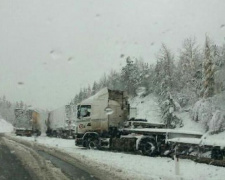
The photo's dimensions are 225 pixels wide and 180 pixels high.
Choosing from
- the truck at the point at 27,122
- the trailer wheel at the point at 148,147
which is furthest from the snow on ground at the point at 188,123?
the trailer wheel at the point at 148,147

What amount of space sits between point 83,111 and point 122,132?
3.27 m

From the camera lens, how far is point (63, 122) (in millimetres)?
46969

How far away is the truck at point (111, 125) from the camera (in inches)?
877

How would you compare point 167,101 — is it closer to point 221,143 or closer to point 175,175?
point 221,143

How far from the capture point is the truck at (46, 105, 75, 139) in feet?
149

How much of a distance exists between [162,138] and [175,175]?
805cm

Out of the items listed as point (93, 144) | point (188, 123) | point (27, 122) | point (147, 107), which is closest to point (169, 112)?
point (188, 123)

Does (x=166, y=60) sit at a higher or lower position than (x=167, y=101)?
higher

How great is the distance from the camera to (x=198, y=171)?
47.1 feet

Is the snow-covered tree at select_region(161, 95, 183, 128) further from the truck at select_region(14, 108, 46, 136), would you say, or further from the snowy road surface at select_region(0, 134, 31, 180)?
the snowy road surface at select_region(0, 134, 31, 180)

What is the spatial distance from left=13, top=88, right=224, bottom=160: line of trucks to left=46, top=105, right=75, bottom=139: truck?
1937 cm

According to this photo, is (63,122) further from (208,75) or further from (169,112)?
(208,75)

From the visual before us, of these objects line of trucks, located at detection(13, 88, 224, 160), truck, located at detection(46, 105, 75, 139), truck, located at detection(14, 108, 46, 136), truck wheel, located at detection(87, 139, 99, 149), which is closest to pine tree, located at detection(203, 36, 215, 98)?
truck, located at detection(46, 105, 75, 139)

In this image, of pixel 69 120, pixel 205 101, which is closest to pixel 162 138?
pixel 69 120
